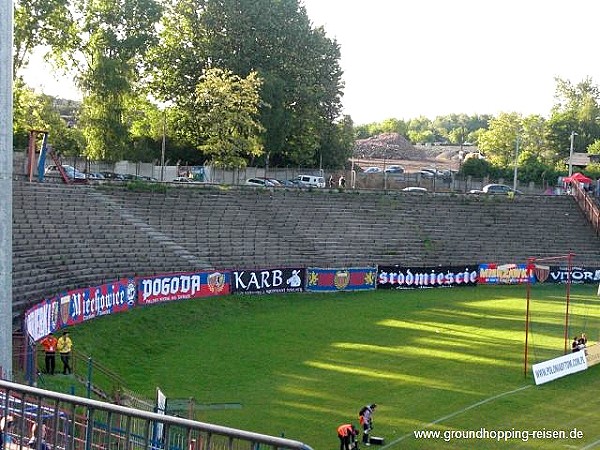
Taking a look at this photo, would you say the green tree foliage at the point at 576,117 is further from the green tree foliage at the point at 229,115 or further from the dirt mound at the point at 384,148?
the green tree foliage at the point at 229,115

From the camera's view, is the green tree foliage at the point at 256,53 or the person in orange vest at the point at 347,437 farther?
the green tree foliage at the point at 256,53

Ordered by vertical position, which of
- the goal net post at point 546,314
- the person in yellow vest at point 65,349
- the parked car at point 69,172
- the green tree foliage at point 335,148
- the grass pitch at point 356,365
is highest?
the green tree foliage at point 335,148

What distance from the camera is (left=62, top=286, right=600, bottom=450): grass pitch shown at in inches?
1033

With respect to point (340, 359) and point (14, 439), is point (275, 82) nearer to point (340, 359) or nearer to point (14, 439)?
point (340, 359)

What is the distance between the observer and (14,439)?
1201 cm

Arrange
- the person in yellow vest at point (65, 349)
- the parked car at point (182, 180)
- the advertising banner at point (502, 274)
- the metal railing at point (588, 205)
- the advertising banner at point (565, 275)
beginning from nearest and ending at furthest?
the person in yellow vest at point (65, 349) → the advertising banner at point (502, 274) → the advertising banner at point (565, 275) → the parked car at point (182, 180) → the metal railing at point (588, 205)

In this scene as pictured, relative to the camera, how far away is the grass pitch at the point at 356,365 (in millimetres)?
26250

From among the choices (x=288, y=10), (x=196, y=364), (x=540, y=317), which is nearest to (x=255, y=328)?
(x=196, y=364)

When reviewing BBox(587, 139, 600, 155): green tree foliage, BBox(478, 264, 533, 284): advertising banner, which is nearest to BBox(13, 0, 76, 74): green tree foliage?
BBox(478, 264, 533, 284): advertising banner

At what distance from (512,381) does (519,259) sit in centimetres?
3342

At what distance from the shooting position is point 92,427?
9.76 m

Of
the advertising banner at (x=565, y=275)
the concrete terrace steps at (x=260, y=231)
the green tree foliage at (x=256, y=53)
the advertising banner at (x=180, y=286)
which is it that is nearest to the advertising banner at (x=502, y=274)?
the advertising banner at (x=565, y=275)

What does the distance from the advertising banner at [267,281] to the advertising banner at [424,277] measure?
6.23 m

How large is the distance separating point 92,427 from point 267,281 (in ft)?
138
